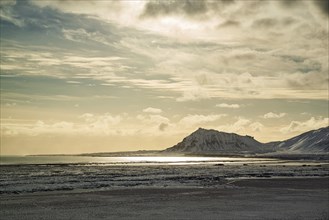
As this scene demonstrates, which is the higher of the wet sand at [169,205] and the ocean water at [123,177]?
the ocean water at [123,177]

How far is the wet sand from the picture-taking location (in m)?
28.3

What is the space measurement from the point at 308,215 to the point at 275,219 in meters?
2.87

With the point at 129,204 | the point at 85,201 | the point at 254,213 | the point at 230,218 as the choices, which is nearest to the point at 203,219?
the point at 230,218

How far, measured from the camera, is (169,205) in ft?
109

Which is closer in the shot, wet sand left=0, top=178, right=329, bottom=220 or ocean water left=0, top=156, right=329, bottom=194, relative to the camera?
wet sand left=0, top=178, right=329, bottom=220

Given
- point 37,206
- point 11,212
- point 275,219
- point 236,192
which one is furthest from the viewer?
A: point 236,192

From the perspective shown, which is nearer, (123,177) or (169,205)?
(169,205)

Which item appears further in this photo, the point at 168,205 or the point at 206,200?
the point at 206,200

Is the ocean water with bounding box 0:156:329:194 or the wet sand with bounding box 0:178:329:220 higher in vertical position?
the ocean water with bounding box 0:156:329:194

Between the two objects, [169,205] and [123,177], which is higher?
[123,177]

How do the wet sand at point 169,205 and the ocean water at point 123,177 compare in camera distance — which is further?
the ocean water at point 123,177

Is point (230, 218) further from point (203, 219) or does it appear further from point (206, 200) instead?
point (206, 200)

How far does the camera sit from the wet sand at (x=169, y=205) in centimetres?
2831

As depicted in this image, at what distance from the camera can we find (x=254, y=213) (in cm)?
2884
